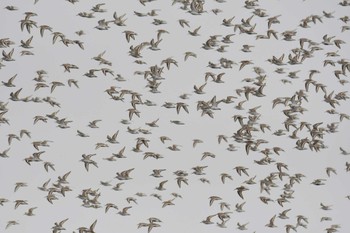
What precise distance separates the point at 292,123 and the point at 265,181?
14.9ft

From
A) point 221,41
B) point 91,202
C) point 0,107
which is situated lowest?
point 91,202

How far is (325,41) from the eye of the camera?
8300cm

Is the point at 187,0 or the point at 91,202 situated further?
the point at 91,202

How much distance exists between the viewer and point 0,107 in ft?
284

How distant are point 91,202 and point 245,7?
17.8 meters

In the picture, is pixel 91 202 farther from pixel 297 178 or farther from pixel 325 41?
pixel 325 41

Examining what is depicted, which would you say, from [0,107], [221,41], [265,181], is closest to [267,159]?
[265,181]

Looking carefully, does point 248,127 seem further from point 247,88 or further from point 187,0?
point 187,0

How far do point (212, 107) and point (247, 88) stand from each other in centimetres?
334

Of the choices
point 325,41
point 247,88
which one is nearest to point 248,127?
point 247,88

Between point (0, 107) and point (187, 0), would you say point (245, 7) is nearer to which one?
point (187, 0)

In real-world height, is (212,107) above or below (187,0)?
below

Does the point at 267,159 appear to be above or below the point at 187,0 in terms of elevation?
below

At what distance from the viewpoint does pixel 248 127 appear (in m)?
85.4
